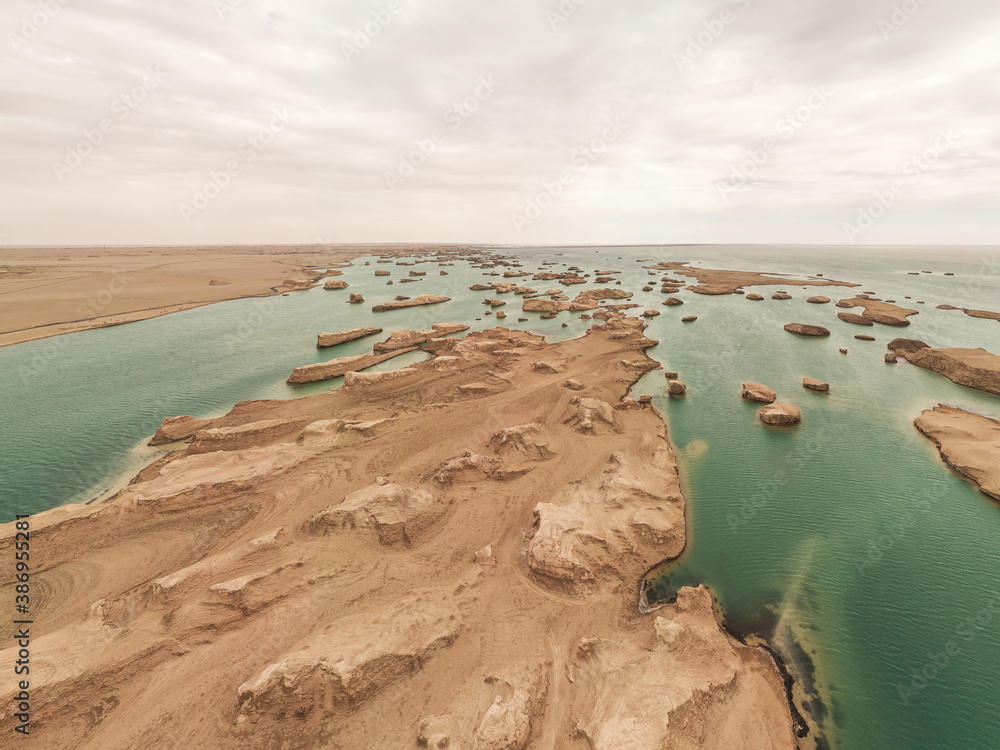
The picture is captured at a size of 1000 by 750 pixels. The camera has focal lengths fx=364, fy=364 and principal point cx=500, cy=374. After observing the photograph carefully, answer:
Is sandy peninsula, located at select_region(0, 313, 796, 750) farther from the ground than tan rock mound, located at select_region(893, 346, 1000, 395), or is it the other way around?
tan rock mound, located at select_region(893, 346, 1000, 395)

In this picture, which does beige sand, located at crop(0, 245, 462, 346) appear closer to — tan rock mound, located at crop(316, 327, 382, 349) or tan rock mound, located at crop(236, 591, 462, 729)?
tan rock mound, located at crop(316, 327, 382, 349)

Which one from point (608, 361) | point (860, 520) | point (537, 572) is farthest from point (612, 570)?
point (608, 361)

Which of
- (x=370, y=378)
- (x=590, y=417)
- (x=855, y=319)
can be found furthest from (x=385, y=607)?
(x=855, y=319)

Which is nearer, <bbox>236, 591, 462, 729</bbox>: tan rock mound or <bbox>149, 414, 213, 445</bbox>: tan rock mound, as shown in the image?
<bbox>236, 591, 462, 729</bbox>: tan rock mound

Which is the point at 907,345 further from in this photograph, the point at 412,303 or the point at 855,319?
the point at 412,303

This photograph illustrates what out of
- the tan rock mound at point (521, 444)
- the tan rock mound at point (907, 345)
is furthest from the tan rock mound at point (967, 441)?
the tan rock mound at point (521, 444)

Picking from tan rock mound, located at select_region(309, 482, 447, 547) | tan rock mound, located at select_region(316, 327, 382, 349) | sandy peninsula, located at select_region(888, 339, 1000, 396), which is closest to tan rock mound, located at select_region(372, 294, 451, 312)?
tan rock mound, located at select_region(316, 327, 382, 349)

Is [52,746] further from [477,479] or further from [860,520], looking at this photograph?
[860,520]

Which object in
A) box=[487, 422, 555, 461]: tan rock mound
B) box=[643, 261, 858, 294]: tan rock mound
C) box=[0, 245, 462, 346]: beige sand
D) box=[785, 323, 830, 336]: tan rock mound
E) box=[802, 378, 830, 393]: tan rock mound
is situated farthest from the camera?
box=[643, 261, 858, 294]: tan rock mound
